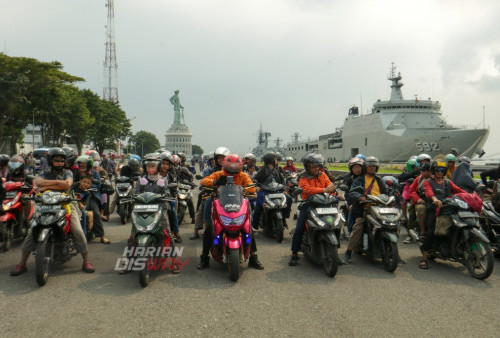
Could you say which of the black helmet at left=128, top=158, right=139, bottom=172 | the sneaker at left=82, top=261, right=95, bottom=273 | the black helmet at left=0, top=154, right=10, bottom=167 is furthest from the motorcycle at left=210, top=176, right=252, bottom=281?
the black helmet at left=128, top=158, right=139, bottom=172

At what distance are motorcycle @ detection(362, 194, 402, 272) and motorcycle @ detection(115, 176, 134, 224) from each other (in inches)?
229

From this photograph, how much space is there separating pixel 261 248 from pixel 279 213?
3.15ft

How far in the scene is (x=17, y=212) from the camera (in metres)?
6.54

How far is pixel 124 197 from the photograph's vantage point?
29.9ft

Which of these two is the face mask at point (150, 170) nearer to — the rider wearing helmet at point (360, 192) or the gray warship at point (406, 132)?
the rider wearing helmet at point (360, 192)

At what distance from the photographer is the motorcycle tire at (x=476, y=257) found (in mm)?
4840

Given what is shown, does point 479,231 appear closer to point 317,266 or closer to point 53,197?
point 317,266

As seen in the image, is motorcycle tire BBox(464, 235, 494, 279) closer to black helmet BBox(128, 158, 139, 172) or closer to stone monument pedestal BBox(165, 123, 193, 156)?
black helmet BBox(128, 158, 139, 172)

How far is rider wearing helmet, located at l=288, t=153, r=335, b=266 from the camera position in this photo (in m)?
5.49

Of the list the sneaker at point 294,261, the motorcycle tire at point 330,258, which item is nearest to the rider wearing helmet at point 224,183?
the sneaker at point 294,261

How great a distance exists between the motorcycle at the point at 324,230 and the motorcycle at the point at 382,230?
1.69 ft

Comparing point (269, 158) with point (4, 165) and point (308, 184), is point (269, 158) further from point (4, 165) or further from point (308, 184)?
point (4, 165)

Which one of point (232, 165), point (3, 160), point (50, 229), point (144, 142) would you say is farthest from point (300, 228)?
point (144, 142)

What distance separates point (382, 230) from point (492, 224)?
2045mm
